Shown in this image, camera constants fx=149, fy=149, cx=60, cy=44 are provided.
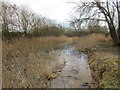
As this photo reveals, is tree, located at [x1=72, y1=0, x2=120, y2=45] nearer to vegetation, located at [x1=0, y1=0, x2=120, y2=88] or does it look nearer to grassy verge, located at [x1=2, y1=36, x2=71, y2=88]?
vegetation, located at [x1=0, y1=0, x2=120, y2=88]

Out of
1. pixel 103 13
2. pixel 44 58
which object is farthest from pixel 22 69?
pixel 103 13

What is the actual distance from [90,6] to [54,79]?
867cm

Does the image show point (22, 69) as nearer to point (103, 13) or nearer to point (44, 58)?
point (44, 58)

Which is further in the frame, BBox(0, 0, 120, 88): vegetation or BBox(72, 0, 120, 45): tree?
BBox(72, 0, 120, 45): tree

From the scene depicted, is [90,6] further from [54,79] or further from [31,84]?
[31,84]

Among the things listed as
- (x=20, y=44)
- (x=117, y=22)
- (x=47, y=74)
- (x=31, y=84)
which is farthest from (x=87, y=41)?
(x=31, y=84)

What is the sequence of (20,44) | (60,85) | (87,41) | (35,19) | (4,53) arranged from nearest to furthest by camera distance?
1. (60,85)
2. (4,53)
3. (20,44)
4. (87,41)
5. (35,19)

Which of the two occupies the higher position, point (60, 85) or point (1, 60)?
point (1, 60)

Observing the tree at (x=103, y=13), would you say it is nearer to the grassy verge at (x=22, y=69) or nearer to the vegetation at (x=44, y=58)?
the vegetation at (x=44, y=58)

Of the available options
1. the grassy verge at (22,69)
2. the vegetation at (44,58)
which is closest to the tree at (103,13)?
the vegetation at (44,58)

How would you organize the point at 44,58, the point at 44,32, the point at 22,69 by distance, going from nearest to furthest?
the point at 22,69
the point at 44,58
the point at 44,32

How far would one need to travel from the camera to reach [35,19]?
2133 cm

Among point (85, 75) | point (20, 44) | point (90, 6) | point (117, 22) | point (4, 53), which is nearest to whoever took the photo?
point (85, 75)

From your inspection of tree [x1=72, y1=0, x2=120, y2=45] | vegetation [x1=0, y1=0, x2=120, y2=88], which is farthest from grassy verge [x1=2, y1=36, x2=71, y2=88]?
tree [x1=72, y1=0, x2=120, y2=45]
